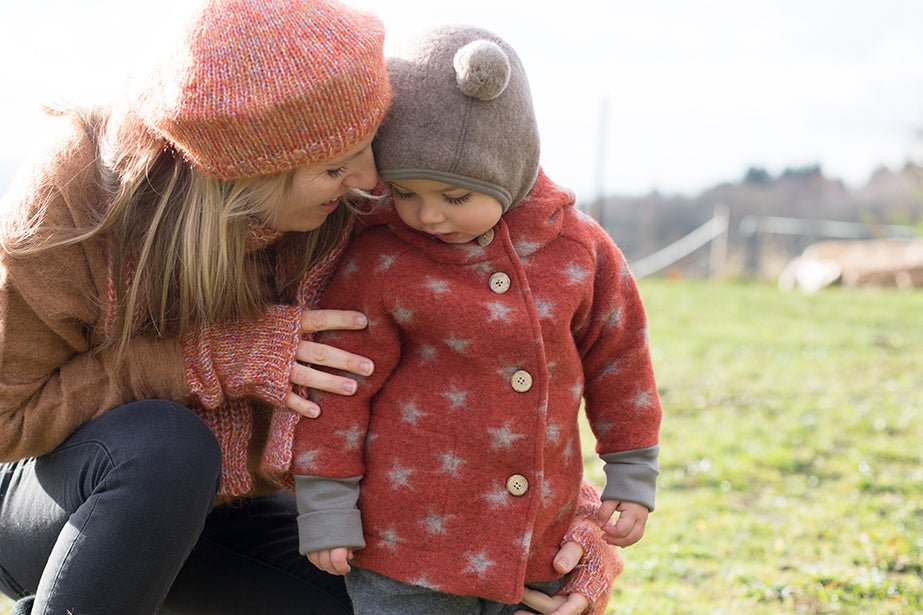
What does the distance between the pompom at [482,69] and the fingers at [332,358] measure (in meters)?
0.55

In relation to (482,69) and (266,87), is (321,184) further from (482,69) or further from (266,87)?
(482,69)

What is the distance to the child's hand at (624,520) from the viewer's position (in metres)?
2.11

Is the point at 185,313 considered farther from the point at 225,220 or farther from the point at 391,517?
the point at 391,517

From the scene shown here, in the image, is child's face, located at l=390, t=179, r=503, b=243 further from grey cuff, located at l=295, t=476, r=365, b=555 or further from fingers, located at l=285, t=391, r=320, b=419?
grey cuff, located at l=295, t=476, r=365, b=555

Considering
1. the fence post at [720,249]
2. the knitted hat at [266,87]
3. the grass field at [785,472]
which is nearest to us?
the knitted hat at [266,87]

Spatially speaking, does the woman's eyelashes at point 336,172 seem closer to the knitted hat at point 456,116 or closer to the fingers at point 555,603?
the knitted hat at point 456,116

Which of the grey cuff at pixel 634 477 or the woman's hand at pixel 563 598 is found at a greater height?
the grey cuff at pixel 634 477

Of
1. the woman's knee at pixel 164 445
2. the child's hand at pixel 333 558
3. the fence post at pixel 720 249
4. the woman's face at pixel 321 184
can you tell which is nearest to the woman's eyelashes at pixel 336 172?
the woman's face at pixel 321 184

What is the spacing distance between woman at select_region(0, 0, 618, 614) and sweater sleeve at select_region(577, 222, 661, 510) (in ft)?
0.52

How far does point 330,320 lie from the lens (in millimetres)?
1979

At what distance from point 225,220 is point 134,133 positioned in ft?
0.79

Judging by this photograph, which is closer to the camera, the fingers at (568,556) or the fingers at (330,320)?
the fingers at (330,320)

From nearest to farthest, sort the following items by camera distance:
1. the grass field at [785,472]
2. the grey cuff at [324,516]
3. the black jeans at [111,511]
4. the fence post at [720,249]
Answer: the black jeans at [111,511] → the grey cuff at [324,516] → the grass field at [785,472] → the fence post at [720,249]

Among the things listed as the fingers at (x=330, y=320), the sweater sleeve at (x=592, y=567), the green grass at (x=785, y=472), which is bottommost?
the green grass at (x=785, y=472)
